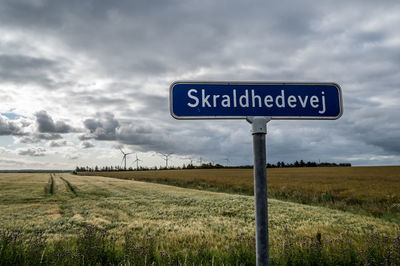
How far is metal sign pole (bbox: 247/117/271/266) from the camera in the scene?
3.06m

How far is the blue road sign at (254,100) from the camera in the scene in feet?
11.0

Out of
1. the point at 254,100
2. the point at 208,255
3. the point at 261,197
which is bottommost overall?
the point at 208,255

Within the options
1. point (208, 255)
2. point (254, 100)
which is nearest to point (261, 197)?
point (254, 100)

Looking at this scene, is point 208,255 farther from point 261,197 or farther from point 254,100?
point 254,100

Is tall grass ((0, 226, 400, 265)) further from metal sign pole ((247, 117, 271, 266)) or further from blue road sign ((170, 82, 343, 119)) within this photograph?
blue road sign ((170, 82, 343, 119))

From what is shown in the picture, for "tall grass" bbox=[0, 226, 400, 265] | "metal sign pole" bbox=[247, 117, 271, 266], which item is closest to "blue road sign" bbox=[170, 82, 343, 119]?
"metal sign pole" bbox=[247, 117, 271, 266]

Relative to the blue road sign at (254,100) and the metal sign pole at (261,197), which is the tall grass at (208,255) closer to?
the metal sign pole at (261,197)

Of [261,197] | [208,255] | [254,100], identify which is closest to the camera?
[261,197]

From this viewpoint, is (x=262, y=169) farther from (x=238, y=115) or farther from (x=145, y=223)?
(x=145, y=223)

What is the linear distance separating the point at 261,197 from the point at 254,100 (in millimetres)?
1224

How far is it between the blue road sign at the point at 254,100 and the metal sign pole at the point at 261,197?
0.37 metres

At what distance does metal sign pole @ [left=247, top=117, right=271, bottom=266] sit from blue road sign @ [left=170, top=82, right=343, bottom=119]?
0.37 meters

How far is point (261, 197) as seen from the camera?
310 centimetres

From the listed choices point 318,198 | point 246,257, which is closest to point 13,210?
point 246,257
